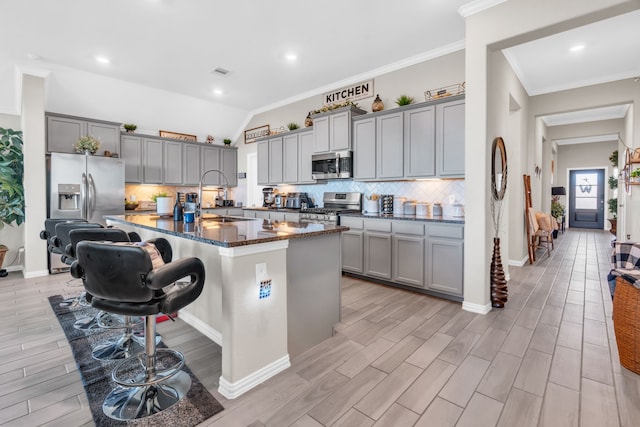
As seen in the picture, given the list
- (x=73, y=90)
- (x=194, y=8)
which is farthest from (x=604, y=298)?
(x=73, y=90)

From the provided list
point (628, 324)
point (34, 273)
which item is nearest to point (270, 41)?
point (628, 324)

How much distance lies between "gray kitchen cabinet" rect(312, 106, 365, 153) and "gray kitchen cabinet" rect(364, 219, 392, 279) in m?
1.41

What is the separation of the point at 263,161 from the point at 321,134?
1.84m

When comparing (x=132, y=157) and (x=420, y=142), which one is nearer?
(x=420, y=142)

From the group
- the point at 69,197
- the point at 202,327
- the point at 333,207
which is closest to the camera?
the point at 202,327

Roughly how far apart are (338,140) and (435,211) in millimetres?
1879

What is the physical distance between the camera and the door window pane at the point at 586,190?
35.4ft

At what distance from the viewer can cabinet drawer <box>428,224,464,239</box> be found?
3393 millimetres

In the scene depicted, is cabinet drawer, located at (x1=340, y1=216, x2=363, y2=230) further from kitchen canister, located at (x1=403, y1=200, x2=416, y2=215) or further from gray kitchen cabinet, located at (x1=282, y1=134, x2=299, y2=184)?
gray kitchen cabinet, located at (x1=282, y1=134, x2=299, y2=184)

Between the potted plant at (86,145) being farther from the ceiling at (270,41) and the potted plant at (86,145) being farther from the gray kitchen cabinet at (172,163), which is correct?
the gray kitchen cabinet at (172,163)

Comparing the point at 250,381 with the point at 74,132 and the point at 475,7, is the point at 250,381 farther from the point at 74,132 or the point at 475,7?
the point at 74,132

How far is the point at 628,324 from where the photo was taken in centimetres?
212

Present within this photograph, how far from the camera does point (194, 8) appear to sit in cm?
324

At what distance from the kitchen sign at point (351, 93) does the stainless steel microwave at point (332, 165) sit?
105 cm
